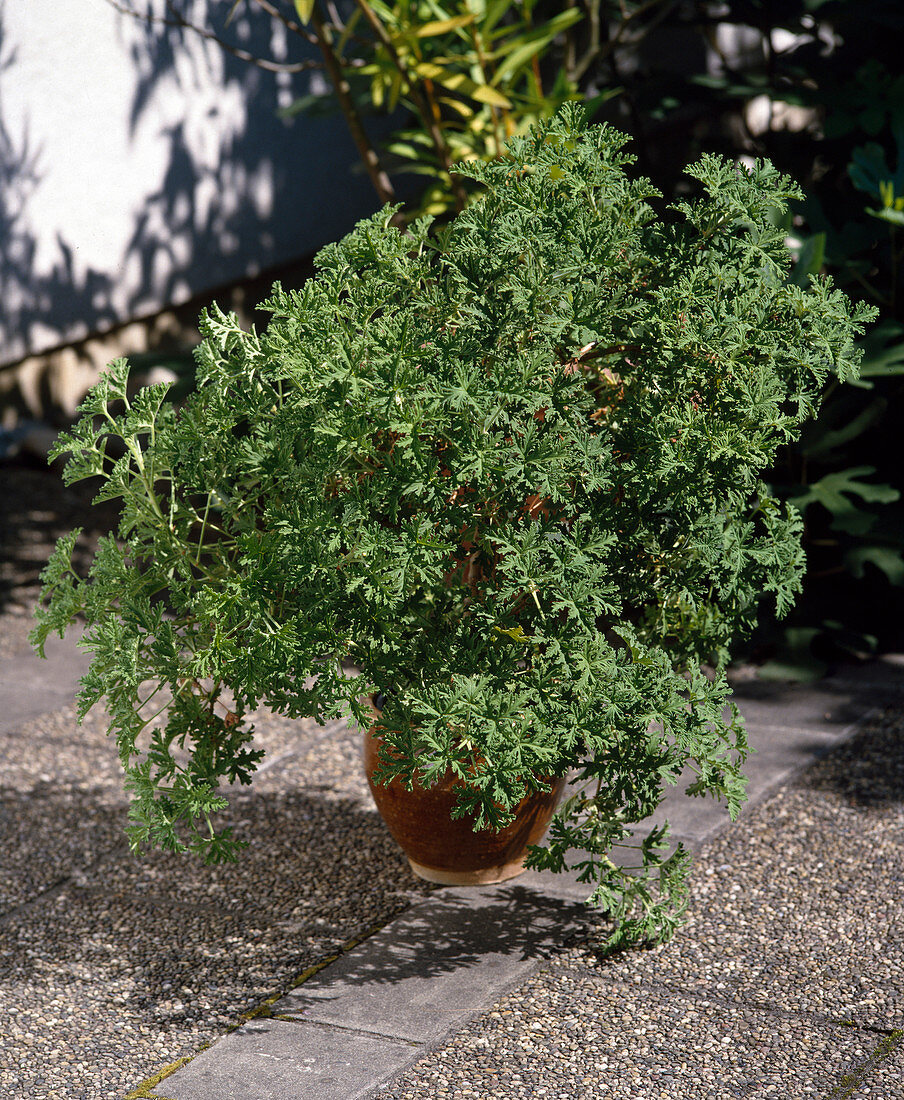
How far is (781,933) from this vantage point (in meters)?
3.07

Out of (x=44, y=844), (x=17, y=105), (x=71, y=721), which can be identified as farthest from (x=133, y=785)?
(x=17, y=105)

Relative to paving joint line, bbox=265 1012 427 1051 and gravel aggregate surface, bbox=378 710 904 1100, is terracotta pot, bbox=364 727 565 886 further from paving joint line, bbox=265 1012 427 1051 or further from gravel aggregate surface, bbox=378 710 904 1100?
paving joint line, bbox=265 1012 427 1051

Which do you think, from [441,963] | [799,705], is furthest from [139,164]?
[441,963]

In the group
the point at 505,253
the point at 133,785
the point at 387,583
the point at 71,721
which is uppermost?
the point at 505,253

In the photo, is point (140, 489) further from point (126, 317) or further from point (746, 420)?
point (126, 317)

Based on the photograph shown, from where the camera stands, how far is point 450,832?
10.4 ft

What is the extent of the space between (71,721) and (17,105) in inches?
132

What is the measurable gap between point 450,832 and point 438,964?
336 mm

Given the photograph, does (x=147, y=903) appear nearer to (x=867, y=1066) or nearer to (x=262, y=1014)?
(x=262, y=1014)

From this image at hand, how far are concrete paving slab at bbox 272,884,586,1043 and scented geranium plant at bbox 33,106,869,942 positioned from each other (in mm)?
307

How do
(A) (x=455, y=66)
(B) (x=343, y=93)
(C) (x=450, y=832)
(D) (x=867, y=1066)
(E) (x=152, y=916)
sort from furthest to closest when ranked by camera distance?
(A) (x=455, y=66), (B) (x=343, y=93), (E) (x=152, y=916), (C) (x=450, y=832), (D) (x=867, y=1066)

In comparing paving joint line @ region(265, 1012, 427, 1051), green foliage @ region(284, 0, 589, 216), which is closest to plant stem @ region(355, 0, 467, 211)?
green foliage @ region(284, 0, 589, 216)

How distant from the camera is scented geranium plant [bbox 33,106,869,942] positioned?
8.18ft

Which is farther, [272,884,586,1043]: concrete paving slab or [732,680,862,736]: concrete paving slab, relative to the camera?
[732,680,862,736]: concrete paving slab
